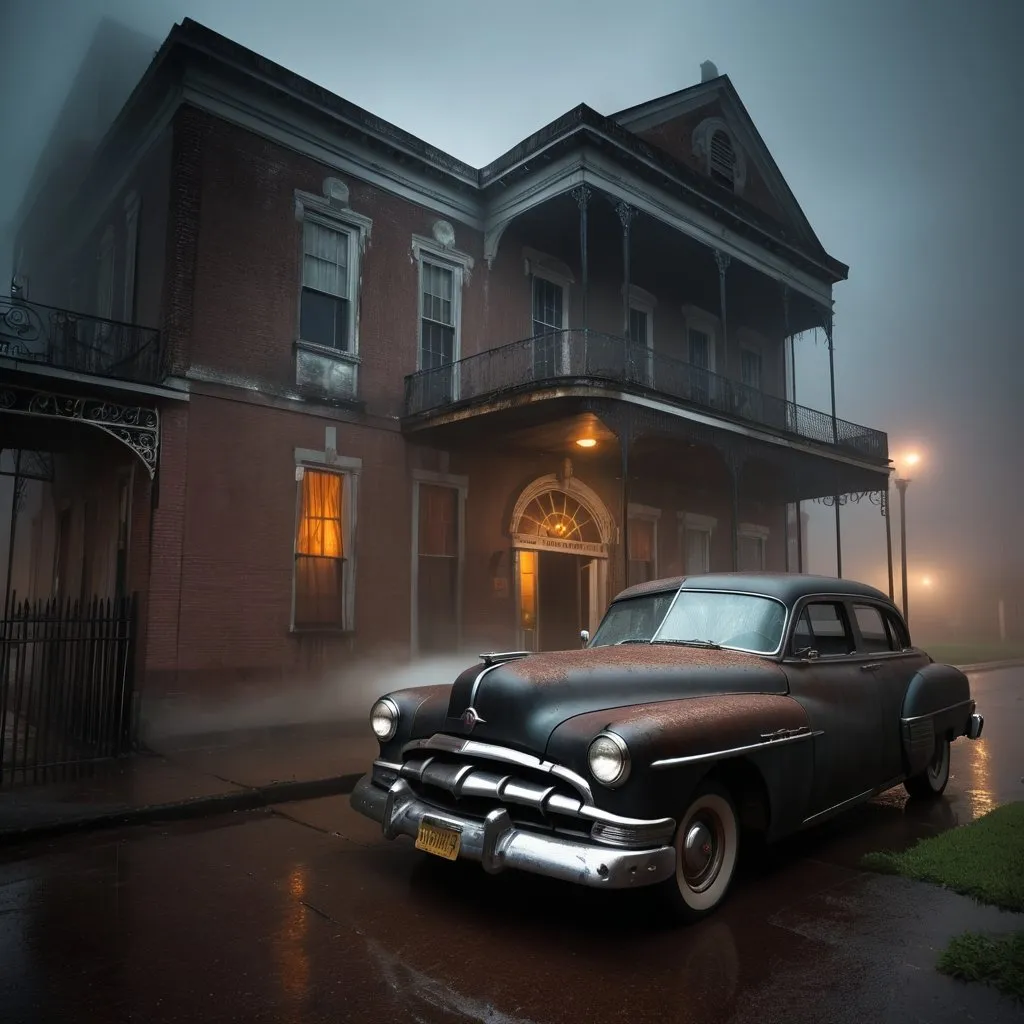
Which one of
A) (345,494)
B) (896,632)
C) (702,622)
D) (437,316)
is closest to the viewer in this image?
(702,622)

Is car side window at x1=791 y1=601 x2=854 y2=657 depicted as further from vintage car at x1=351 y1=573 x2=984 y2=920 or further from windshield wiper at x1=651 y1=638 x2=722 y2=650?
windshield wiper at x1=651 y1=638 x2=722 y2=650

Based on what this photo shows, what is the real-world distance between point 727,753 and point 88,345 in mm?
9926

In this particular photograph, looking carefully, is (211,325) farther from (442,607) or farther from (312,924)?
(312,924)

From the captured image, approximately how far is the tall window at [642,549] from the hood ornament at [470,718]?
40.6ft

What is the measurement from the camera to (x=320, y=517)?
11609 mm

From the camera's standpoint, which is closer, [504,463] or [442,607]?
[442,607]

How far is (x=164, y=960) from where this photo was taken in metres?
3.73

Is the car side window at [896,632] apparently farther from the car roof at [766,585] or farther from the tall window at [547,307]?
the tall window at [547,307]

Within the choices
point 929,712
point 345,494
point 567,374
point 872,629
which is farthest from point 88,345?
point 929,712

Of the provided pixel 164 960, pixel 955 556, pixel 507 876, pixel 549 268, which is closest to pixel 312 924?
pixel 164 960

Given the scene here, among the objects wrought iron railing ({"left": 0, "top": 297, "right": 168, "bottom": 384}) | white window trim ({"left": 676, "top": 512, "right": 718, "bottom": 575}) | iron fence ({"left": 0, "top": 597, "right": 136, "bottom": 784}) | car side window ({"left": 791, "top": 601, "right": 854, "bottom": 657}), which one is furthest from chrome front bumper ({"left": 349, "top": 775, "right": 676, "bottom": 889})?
white window trim ({"left": 676, "top": 512, "right": 718, "bottom": 575})

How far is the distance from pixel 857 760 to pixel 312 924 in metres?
3.53

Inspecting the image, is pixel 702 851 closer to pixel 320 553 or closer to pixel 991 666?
pixel 320 553

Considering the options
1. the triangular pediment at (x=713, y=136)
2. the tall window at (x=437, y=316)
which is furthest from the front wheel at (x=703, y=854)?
the triangular pediment at (x=713, y=136)
